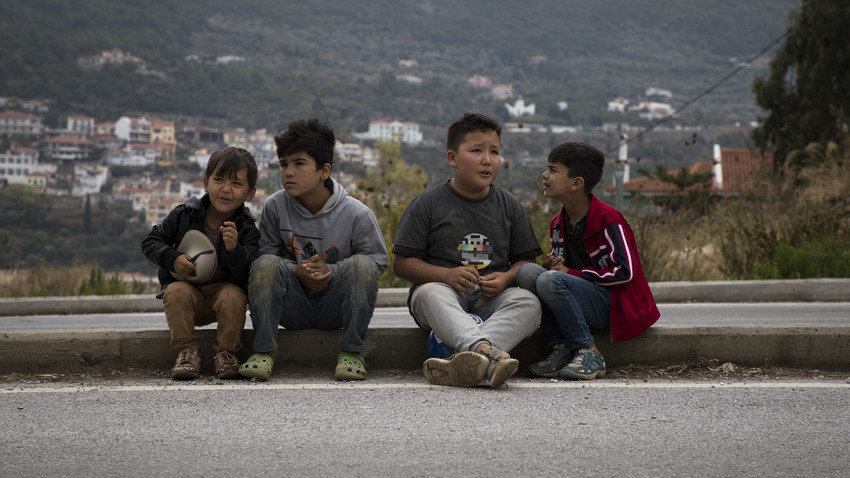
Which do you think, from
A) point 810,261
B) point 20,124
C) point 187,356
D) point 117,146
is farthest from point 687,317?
point 20,124

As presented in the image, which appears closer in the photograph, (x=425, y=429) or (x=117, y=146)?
(x=425, y=429)

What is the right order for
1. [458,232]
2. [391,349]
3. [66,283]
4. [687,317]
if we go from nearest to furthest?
[458,232] → [391,349] → [687,317] → [66,283]

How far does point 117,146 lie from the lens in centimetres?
7888

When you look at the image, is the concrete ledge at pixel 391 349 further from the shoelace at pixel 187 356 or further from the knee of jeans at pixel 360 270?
the knee of jeans at pixel 360 270

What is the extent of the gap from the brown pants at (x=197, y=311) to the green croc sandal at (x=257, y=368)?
0.57 feet

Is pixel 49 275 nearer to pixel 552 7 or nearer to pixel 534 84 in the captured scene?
pixel 534 84

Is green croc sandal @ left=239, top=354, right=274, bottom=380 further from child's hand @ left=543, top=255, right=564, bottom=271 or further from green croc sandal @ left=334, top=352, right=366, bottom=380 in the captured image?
child's hand @ left=543, top=255, right=564, bottom=271

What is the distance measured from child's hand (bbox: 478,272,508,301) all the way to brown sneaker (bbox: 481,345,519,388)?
0.45 metres

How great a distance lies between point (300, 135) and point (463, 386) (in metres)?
1.68

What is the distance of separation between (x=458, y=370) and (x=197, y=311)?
1481 millimetres

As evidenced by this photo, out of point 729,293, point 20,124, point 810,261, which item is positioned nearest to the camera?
point 729,293

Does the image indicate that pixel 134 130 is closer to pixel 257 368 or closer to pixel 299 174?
pixel 299 174

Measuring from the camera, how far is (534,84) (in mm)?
123062

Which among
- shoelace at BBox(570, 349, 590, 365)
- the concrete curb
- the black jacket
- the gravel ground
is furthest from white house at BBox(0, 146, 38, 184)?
shoelace at BBox(570, 349, 590, 365)
